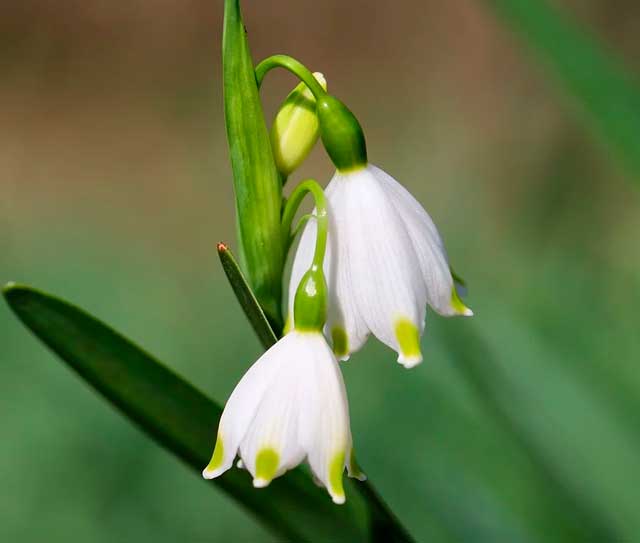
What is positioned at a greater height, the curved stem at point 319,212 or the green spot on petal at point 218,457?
the curved stem at point 319,212

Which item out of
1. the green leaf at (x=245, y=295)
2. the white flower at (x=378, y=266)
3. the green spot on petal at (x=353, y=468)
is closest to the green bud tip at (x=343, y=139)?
the white flower at (x=378, y=266)

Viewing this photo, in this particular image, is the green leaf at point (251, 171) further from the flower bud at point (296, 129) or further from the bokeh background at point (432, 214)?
the bokeh background at point (432, 214)

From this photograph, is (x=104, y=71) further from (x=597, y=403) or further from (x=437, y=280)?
(x=437, y=280)

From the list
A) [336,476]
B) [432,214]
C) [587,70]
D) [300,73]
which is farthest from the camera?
[432,214]

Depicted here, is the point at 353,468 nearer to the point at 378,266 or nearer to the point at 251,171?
the point at 378,266

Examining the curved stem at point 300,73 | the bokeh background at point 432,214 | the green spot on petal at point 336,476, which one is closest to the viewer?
the green spot on petal at point 336,476

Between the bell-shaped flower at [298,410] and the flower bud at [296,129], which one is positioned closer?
the bell-shaped flower at [298,410]

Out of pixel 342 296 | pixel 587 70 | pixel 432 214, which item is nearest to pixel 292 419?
pixel 342 296

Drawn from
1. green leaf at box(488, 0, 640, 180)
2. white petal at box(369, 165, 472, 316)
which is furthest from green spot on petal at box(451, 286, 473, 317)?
green leaf at box(488, 0, 640, 180)
